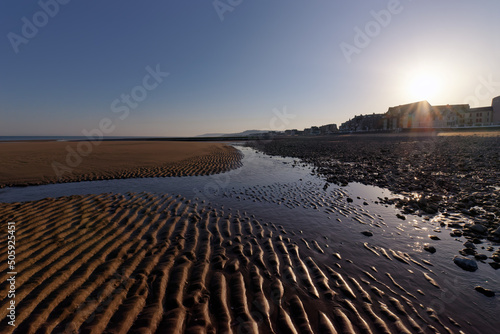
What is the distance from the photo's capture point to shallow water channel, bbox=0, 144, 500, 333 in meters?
4.33

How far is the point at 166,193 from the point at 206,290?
8.22 m

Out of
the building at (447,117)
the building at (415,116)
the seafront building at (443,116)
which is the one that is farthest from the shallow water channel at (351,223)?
the building at (447,117)

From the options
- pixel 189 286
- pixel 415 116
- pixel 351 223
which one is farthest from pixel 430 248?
pixel 415 116

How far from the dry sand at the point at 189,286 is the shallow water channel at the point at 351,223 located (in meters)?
0.51

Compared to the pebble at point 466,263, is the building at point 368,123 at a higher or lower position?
higher

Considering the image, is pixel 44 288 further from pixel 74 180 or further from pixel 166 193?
pixel 74 180

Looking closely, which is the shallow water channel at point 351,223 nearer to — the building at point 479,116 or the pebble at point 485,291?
the pebble at point 485,291

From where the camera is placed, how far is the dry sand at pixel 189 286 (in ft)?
11.0

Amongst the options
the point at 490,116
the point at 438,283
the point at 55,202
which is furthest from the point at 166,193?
the point at 490,116

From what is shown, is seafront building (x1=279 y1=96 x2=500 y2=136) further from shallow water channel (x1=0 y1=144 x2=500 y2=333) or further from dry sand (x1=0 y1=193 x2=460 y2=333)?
dry sand (x1=0 y1=193 x2=460 y2=333)

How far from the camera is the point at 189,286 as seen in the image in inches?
166

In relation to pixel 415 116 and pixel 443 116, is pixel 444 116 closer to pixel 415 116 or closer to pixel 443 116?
pixel 443 116

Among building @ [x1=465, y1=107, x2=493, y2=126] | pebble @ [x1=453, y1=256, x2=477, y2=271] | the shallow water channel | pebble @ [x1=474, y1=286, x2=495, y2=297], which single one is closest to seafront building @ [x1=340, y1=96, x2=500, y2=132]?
building @ [x1=465, y1=107, x2=493, y2=126]

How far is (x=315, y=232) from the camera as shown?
7.02m
